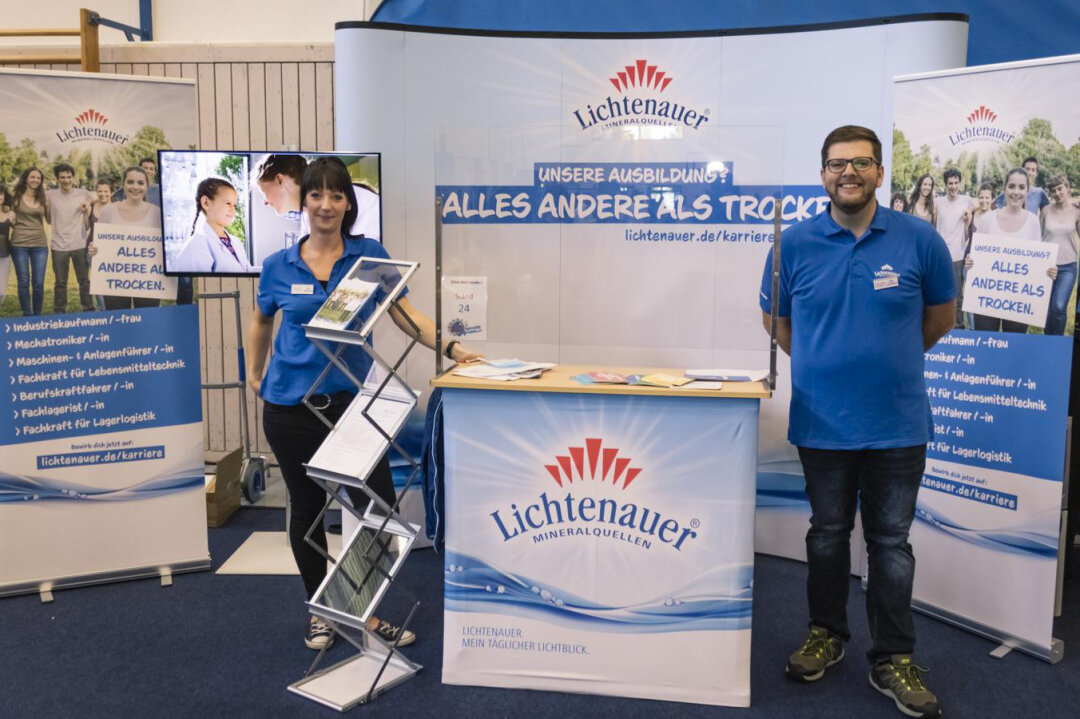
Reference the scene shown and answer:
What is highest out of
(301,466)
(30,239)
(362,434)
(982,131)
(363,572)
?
Answer: (982,131)

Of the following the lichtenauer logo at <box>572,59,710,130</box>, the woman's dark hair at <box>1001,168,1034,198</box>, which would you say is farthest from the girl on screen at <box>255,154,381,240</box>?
the woman's dark hair at <box>1001,168,1034,198</box>

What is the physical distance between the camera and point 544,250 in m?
3.79

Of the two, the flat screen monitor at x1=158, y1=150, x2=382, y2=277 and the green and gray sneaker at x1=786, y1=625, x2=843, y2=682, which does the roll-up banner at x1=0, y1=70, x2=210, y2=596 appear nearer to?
the flat screen monitor at x1=158, y1=150, x2=382, y2=277

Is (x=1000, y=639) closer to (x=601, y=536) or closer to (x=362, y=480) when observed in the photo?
(x=601, y=536)

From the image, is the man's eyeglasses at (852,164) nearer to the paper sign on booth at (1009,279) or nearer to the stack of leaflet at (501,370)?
the paper sign on booth at (1009,279)

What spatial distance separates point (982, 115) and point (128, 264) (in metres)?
3.19

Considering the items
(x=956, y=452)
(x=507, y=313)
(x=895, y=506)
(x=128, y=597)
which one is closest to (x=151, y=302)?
(x=128, y=597)

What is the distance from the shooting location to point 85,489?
3650 millimetres

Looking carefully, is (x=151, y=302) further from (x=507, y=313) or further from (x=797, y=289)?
(x=797, y=289)

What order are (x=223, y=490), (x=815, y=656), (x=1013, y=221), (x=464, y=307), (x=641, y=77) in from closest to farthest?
1. (x=815, y=656)
2. (x=1013, y=221)
3. (x=464, y=307)
4. (x=641, y=77)
5. (x=223, y=490)

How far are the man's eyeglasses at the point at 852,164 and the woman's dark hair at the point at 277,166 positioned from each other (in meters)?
2.14

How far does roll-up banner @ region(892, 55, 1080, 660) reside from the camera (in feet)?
10.0

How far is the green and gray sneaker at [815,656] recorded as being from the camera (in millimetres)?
2885

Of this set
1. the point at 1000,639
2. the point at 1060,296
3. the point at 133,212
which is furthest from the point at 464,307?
the point at 1000,639
